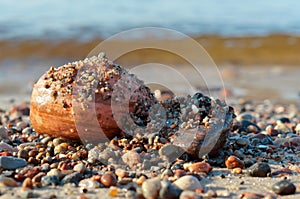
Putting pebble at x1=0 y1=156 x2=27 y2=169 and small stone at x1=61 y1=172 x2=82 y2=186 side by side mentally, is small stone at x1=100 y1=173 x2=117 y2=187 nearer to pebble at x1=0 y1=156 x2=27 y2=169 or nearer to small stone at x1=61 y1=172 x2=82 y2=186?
small stone at x1=61 y1=172 x2=82 y2=186

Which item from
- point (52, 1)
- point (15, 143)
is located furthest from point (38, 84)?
point (52, 1)

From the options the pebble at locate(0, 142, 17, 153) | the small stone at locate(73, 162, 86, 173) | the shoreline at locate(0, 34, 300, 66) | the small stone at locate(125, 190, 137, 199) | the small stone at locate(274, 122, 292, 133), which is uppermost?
the shoreline at locate(0, 34, 300, 66)

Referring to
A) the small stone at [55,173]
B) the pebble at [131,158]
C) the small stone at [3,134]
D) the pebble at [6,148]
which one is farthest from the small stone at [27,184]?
the small stone at [3,134]

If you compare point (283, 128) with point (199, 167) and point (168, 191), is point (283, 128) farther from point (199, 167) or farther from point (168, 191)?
point (168, 191)

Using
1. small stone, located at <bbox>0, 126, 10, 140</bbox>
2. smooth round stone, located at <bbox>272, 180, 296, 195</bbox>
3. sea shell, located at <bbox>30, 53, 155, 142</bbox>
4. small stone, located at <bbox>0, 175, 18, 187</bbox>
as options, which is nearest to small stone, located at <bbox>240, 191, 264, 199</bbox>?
smooth round stone, located at <bbox>272, 180, 296, 195</bbox>

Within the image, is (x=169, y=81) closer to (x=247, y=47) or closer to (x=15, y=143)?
(x=247, y=47)

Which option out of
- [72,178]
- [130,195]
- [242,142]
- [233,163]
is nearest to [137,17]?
[242,142]
